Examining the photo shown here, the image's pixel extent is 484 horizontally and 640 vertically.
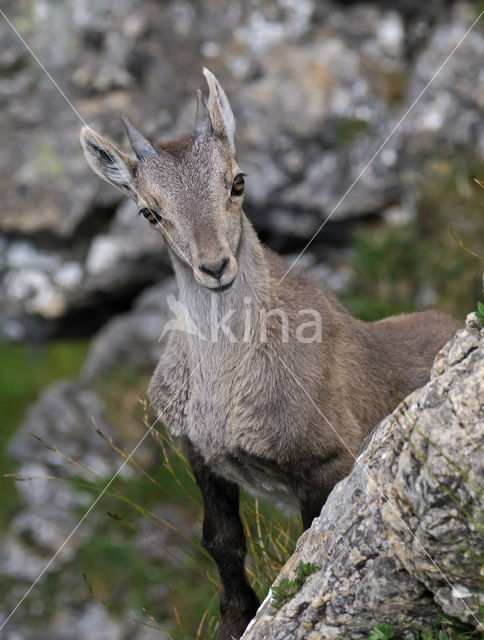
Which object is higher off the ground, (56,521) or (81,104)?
(81,104)

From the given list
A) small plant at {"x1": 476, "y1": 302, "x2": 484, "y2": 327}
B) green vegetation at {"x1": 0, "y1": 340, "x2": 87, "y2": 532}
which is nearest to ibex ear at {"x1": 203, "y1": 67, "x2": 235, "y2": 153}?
small plant at {"x1": 476, "y1": 302, "x2": 484, "y2": 327}

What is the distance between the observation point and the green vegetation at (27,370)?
13.0 m

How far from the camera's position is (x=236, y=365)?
19.1 feet

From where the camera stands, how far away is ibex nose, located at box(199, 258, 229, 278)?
17.9 feet

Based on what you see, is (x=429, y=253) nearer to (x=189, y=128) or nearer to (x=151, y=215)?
(x=189, y=128)

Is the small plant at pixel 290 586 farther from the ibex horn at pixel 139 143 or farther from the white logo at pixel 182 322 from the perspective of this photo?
the ibex horn at pixel 139 143

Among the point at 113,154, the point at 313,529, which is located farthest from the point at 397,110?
the point at 313,529

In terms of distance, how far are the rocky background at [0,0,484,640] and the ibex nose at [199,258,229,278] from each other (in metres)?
6.28

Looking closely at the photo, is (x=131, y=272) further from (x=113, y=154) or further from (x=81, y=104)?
(x=113, y=154)

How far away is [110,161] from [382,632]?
3801mm

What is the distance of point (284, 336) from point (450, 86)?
302 inches

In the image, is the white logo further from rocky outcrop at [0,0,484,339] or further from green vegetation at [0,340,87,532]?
green vegetation at [0,340,87,532]

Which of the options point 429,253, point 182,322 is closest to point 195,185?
point 182,322

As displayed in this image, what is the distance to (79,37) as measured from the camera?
1257 centimetres
